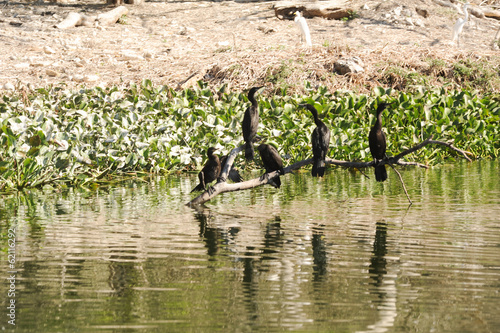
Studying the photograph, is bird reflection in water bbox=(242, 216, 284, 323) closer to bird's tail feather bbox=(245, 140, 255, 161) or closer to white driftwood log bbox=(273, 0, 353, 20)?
bird's tail feather bbox=(245, 140, 255, 161)

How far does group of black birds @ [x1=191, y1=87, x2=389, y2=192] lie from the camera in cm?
669

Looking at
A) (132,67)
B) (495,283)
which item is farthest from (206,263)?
(132,67)

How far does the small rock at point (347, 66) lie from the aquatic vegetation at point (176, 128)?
2175 mm

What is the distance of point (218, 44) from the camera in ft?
57.3

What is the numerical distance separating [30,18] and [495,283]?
57.3ft

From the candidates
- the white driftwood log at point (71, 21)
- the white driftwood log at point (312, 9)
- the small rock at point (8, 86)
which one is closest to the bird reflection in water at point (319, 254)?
the small rock at point (8, 86)

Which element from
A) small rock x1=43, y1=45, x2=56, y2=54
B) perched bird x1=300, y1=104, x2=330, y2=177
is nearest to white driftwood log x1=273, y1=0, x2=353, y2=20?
small rock x1=43, y1=45, x2=56, y2=54

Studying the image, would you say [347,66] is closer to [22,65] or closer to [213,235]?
[22,65]

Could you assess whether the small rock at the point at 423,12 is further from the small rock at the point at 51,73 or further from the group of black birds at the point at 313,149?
the group of black birds at the point at 313,149

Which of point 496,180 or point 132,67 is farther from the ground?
point 132,67

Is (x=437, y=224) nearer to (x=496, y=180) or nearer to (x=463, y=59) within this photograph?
(x=496, y=180)

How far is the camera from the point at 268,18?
19.8 meters

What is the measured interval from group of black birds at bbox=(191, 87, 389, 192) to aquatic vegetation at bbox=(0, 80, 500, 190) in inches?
42.9

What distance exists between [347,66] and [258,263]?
1069 centimetres
